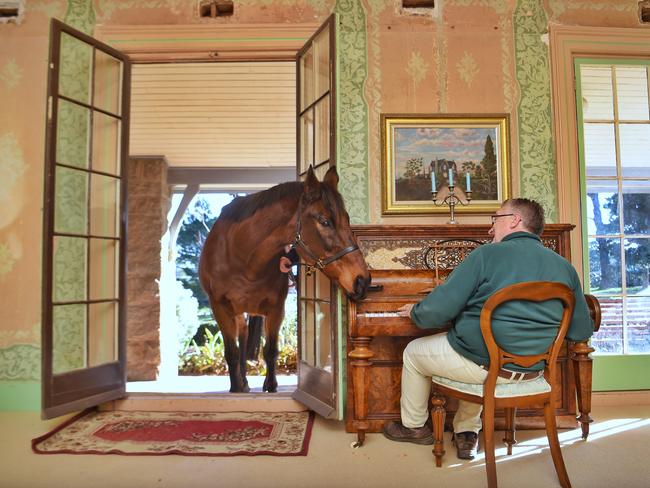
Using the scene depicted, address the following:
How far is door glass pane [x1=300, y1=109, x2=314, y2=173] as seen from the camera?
10.6ft

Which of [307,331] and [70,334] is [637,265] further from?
[70,334]

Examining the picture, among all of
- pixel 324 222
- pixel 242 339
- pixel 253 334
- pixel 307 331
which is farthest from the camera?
pixel 253 334

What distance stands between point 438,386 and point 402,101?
1999 mm

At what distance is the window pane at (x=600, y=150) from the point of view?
341 cm

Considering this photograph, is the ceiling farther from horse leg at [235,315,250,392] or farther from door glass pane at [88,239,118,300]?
horse leg at [235,315,250,392]

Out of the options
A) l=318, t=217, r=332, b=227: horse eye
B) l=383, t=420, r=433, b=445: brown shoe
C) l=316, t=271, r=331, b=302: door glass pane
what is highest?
l=318, t=217, r=332, b=227: horse eye

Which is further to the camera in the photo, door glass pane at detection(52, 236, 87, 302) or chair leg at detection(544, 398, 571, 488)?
door glass pane at detection(52, 236, 87, 302)

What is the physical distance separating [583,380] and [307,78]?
259cm

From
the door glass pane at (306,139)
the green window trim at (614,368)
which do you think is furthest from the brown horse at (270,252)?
the green window trim at (614,368)

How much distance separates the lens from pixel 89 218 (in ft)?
10.4

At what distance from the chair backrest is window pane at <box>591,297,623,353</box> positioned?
67.2 inches

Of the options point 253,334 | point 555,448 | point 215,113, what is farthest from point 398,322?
point 215,113

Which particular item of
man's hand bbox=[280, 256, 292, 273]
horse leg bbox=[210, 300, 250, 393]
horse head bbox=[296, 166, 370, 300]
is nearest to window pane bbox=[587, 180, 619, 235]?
horse head bbox=[296, 166, 370, 300]

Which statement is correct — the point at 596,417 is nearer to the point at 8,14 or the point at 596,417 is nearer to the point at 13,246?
the point at 13,246
